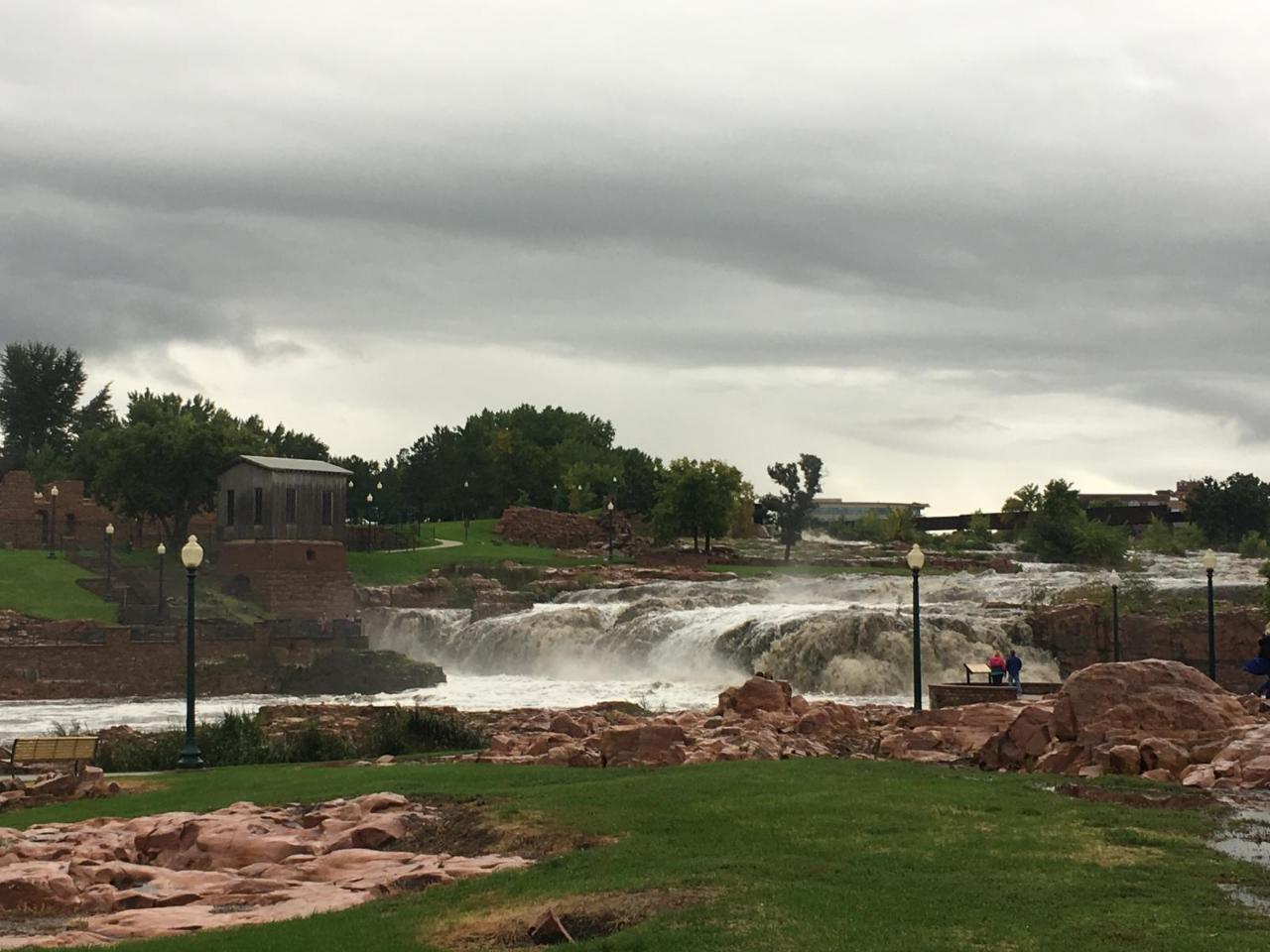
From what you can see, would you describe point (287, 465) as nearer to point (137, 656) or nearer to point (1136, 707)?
point (137, 656)

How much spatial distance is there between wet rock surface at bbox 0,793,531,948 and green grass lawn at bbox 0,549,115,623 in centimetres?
4399

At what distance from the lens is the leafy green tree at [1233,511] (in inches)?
4269

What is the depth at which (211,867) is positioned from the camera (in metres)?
15.7

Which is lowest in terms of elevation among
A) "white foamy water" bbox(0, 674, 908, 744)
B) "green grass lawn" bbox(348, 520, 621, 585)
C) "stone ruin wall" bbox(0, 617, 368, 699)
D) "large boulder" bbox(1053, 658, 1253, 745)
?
"white foamy water" bbox(0, 674, 908, 744)

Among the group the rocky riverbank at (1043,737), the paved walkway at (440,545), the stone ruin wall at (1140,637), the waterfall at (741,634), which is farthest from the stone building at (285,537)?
the rocky riverbank at (1043,737)

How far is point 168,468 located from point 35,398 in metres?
39.6

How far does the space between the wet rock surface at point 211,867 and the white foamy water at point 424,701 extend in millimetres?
23618

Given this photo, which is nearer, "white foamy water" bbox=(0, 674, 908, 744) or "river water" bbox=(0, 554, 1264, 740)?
"white foamy water" bbox=(0, 674, 908, 744)

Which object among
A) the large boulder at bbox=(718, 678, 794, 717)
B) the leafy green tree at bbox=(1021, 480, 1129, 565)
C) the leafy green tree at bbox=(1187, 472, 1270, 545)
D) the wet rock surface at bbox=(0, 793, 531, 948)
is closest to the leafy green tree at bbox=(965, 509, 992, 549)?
the leafy green tree at bbox=(1021, 480, 1129, 565)

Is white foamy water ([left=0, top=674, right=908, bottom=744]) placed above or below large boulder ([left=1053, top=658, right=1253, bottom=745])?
below

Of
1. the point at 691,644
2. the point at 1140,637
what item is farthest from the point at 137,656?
the point at 1140,637

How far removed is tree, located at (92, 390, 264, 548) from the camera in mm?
74750

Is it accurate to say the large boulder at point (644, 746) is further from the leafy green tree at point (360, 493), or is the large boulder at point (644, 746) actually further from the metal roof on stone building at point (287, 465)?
the leafy green tree at point (360, 493)

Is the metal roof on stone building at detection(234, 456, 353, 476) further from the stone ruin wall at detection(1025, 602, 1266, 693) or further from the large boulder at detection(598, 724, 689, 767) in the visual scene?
the large boulder at detection(598, 724, 689, 767)
